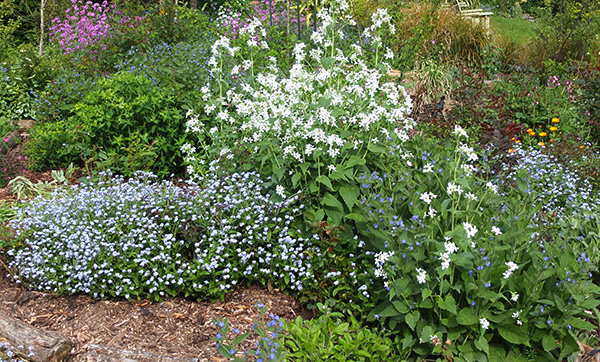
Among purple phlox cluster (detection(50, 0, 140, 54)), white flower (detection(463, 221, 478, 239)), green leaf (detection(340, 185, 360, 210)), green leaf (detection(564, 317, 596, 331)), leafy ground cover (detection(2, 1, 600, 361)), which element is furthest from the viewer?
purple phlox cluster (detection(50, 0, 140, 54))

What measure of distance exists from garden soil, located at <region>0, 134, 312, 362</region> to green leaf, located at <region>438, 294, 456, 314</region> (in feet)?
3.26

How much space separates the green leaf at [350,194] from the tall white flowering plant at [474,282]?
0.96ft

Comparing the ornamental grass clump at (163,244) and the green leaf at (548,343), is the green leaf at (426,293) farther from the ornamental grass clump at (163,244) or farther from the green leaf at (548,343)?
the ornamental grass clump at (163,244)

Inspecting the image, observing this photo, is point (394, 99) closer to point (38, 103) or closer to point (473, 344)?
point (473, 344)

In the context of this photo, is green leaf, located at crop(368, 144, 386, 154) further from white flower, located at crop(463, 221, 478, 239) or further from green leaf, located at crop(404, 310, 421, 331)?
green leaf, located at crop(404, 310, 421, 331)

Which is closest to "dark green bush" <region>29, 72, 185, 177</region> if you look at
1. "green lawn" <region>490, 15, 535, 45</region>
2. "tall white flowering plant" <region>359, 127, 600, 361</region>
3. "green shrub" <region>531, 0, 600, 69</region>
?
"tall white flowering plant" <region>359, 127, 600, 361</region>

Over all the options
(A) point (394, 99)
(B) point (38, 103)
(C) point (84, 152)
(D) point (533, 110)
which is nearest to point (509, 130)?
(D) point (533, 110)

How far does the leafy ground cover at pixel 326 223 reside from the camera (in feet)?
10.1

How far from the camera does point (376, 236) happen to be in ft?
11.2

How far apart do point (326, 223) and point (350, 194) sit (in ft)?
0.86

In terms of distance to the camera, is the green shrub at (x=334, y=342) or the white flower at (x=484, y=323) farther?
the green shrub at (x=334, y=342)

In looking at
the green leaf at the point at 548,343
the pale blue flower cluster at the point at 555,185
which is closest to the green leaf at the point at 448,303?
the green leaf at the point at 548,343

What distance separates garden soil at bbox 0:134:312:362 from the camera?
3.17 meters

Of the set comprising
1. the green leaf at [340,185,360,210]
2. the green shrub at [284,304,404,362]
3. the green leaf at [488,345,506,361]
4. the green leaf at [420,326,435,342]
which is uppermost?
the green leaf at [340,185,360,210]
